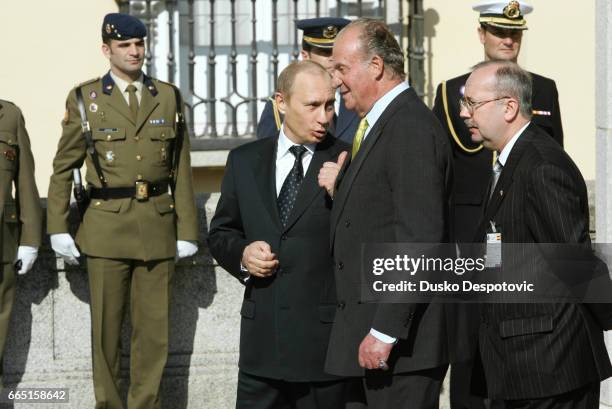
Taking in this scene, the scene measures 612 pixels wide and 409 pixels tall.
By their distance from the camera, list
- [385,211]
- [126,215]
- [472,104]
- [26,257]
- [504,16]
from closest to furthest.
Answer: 1. [385,211]
2. [472,104]
3. [504,16]
4. [26,257]
5. [126,215]

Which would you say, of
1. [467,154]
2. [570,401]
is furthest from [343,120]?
[570,401]

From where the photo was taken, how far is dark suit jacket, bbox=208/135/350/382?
5.28 m

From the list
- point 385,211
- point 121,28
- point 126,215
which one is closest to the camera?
point 385,211

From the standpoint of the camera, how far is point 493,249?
4672 millimetres

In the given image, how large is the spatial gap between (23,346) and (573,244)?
3.41 m

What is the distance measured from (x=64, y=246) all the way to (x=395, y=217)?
101 inches

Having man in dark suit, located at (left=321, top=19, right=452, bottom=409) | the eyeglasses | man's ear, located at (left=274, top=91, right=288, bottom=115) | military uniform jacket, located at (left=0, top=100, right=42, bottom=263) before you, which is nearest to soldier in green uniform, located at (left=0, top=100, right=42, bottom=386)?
military uniform jacket, located at (left=0, top=100, right=42, bottom=263)

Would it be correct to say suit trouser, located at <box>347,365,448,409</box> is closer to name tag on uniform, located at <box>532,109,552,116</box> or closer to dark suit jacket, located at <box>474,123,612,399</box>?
dark suit jacket, located at <box>474,123,612,399</box>

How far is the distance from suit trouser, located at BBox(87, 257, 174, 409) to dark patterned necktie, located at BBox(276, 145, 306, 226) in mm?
1559

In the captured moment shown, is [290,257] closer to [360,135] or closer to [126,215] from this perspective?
[360,135]

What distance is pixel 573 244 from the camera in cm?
446

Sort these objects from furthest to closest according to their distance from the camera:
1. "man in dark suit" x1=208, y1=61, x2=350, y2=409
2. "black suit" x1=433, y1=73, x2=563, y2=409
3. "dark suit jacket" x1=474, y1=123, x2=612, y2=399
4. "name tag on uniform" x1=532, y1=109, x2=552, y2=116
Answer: "name tag on uniform" x1=532, y1=109, x2=552, y2=116 < "black suit" x1=433, y1=73, x2=563, y2=409 < "man in dark suit" x1=208, y1=61, x2=350, y2=409 < "dark suit jacket" x1=474, y1=123, x2=612, y2=399

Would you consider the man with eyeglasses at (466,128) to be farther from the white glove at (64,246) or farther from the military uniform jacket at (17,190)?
the military uniform jacket at (17,190)

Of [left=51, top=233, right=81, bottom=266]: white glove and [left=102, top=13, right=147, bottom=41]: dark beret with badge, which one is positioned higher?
[left=102, top=13, right=147, bottom=41]: dark beret with badge
